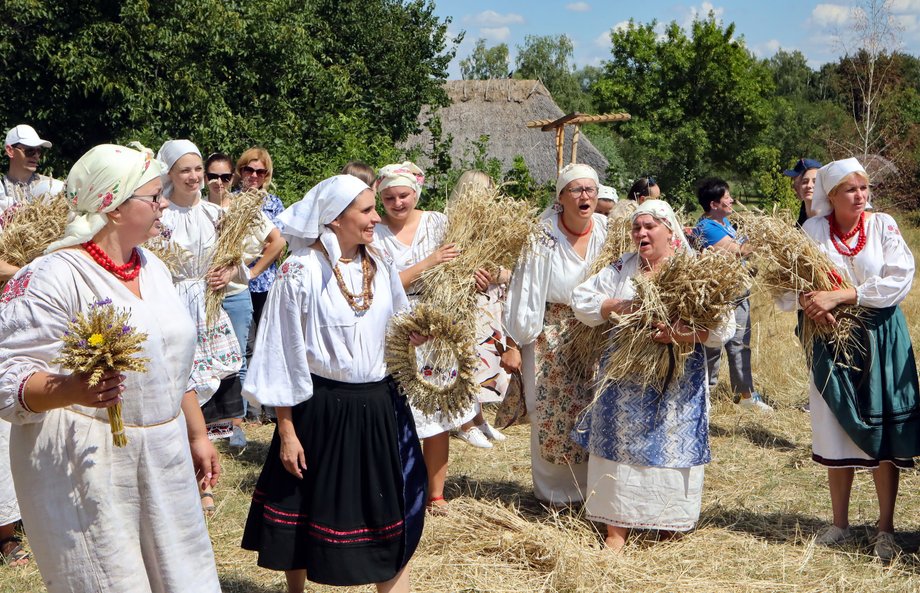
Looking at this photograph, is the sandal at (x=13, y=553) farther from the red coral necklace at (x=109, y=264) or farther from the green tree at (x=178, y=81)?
the green tree at (x=178, y=81)

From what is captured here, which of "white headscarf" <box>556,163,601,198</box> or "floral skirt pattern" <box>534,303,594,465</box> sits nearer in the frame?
"white headscarf" <box>556,163,601,198</box>

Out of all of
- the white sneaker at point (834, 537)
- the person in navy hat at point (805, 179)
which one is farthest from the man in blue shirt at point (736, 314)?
the white sneaker at point (834, 537)

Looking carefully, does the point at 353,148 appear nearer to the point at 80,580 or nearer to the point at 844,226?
the point at 844,226

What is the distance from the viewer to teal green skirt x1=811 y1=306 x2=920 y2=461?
15.6 feet

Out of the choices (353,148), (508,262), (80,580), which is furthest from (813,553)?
(353,148)

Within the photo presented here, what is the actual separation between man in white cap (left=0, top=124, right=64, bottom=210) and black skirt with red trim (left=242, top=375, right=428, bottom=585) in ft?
9.18

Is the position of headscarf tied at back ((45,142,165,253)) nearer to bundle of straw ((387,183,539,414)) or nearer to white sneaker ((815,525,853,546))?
bundle of straw ((387,183,539,414))

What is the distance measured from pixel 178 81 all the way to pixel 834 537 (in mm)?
8669

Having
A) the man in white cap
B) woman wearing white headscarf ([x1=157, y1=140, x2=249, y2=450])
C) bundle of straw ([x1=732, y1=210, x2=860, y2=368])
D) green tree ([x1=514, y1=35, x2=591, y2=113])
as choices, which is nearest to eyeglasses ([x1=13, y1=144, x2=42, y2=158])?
the man in white cap

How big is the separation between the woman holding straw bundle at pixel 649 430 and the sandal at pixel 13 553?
293 cm

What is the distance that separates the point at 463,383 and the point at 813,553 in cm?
224

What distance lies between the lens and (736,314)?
7.98 meters

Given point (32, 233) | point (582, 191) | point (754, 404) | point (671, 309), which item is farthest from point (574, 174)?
point (754, 404)

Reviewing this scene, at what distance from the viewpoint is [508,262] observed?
5.23m
